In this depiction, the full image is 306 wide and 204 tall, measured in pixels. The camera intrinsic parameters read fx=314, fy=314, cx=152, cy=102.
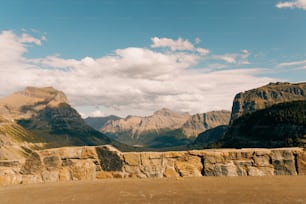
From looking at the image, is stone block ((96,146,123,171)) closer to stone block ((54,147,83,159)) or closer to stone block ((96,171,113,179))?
stone block ((96,171,113,179))

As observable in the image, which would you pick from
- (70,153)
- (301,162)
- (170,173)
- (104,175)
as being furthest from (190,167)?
(70,153)

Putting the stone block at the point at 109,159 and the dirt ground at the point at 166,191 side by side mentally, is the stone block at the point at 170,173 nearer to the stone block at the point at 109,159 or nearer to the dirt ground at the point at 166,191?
the dirt ground at the point at 166,191

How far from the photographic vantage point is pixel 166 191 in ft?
A: 29.2

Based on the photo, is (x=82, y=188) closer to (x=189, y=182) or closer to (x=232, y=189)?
(x=189, y=182)

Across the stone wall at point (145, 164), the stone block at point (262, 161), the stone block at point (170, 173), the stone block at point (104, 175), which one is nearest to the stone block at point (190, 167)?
the stone wall at point (145, 164)

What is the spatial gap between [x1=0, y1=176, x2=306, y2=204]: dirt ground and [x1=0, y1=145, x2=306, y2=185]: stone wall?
0.53m

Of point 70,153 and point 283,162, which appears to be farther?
point 70,153

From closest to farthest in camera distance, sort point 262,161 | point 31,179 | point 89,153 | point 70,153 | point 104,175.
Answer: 1. point 262,161
2. point 31,179
3. point 104,175
4. point 70,153
5. point 89,153

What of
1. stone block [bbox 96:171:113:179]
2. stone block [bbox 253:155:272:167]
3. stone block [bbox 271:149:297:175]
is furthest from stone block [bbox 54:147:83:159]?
stone block [bbox 271:149:297:175]

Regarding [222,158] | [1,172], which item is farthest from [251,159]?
[1,172]

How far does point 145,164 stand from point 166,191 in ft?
7.23

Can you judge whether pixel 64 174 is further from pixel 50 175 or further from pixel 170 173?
pixel 170 173

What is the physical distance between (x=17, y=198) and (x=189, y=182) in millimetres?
5074

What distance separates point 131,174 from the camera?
10992 mm
